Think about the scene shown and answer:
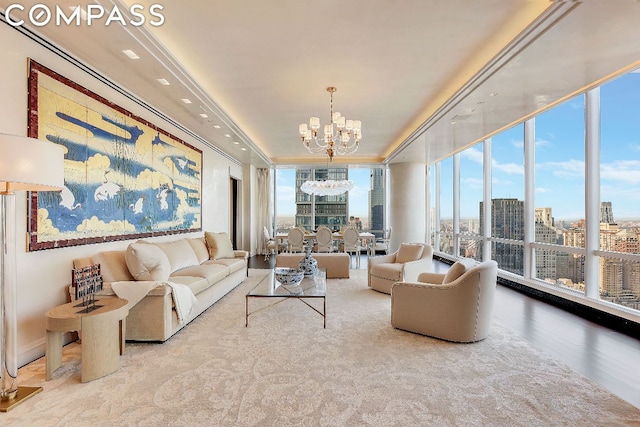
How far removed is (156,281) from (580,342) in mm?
4247

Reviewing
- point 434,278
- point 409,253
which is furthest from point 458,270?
point 409,253

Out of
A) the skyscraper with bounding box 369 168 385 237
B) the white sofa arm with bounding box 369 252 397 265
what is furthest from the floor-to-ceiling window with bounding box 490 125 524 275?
the skyscraper with bounding box 369 168 385 237

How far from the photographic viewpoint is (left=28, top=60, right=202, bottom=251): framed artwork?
2.85 metres

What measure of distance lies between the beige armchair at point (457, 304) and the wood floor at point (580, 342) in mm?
607

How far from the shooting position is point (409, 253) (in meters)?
5.34

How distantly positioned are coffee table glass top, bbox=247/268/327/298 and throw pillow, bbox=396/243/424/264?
1682mm

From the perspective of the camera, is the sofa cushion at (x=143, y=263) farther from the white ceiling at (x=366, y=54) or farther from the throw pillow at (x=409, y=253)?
the throw pillow at (x=409, y=253)

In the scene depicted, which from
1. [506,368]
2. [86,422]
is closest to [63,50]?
[86,422]

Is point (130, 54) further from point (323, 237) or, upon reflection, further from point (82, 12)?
point (323, 237)

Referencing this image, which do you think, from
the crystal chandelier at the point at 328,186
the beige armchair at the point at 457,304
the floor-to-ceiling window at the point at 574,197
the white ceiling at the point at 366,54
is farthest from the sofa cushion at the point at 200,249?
the floor-to-ceiling window at the point at 574,197

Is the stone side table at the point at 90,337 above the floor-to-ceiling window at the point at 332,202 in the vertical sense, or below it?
below

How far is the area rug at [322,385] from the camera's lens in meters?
1.95

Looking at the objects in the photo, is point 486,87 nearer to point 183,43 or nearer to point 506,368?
point 506,368

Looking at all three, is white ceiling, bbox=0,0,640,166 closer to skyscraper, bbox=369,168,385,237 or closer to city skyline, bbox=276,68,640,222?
city skyline, bbox=276,68,640,222
